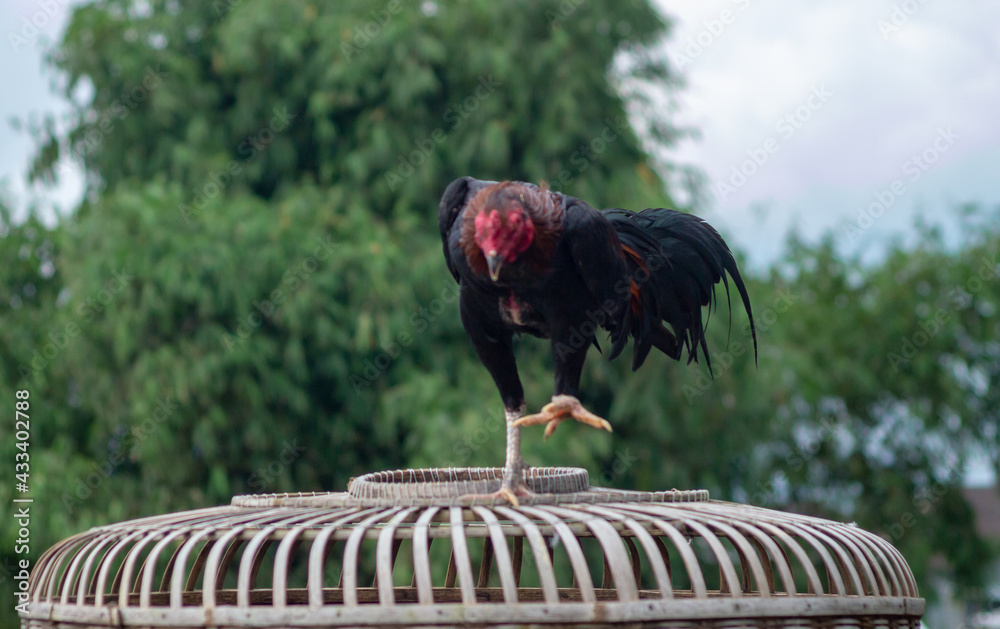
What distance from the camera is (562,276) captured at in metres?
2.48

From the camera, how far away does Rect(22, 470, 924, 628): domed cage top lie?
1.93 m

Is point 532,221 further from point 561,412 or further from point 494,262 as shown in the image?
point 561,412

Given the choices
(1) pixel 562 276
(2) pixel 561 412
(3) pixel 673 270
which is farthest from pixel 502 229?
(3) pixel 673 270

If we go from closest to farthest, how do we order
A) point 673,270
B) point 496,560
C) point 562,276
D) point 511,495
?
point 496,560, point 511,495, point 562,276, point 673,270

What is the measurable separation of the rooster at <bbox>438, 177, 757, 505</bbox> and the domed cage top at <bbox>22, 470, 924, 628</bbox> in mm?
246

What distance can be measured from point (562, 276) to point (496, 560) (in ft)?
2.27

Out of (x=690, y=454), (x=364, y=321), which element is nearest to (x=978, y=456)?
(x=690, y=454)

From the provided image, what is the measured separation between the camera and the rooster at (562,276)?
2.39m

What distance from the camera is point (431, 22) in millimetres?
7340

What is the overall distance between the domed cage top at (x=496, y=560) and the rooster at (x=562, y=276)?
246 millimetres

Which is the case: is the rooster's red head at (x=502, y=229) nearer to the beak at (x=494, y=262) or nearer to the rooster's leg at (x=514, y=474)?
the beak at (x=494, y=262)

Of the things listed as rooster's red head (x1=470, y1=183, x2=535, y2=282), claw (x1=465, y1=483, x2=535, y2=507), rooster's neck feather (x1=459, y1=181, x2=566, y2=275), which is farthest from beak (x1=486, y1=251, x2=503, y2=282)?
claw (x1=465, y1=483, x2=535, y2=507)

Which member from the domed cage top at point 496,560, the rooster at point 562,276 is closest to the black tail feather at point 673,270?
the rooster at point 562,276

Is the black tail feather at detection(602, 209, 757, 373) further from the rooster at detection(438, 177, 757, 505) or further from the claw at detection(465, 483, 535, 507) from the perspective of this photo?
the claw at detection(465, 483, 535, 507)
